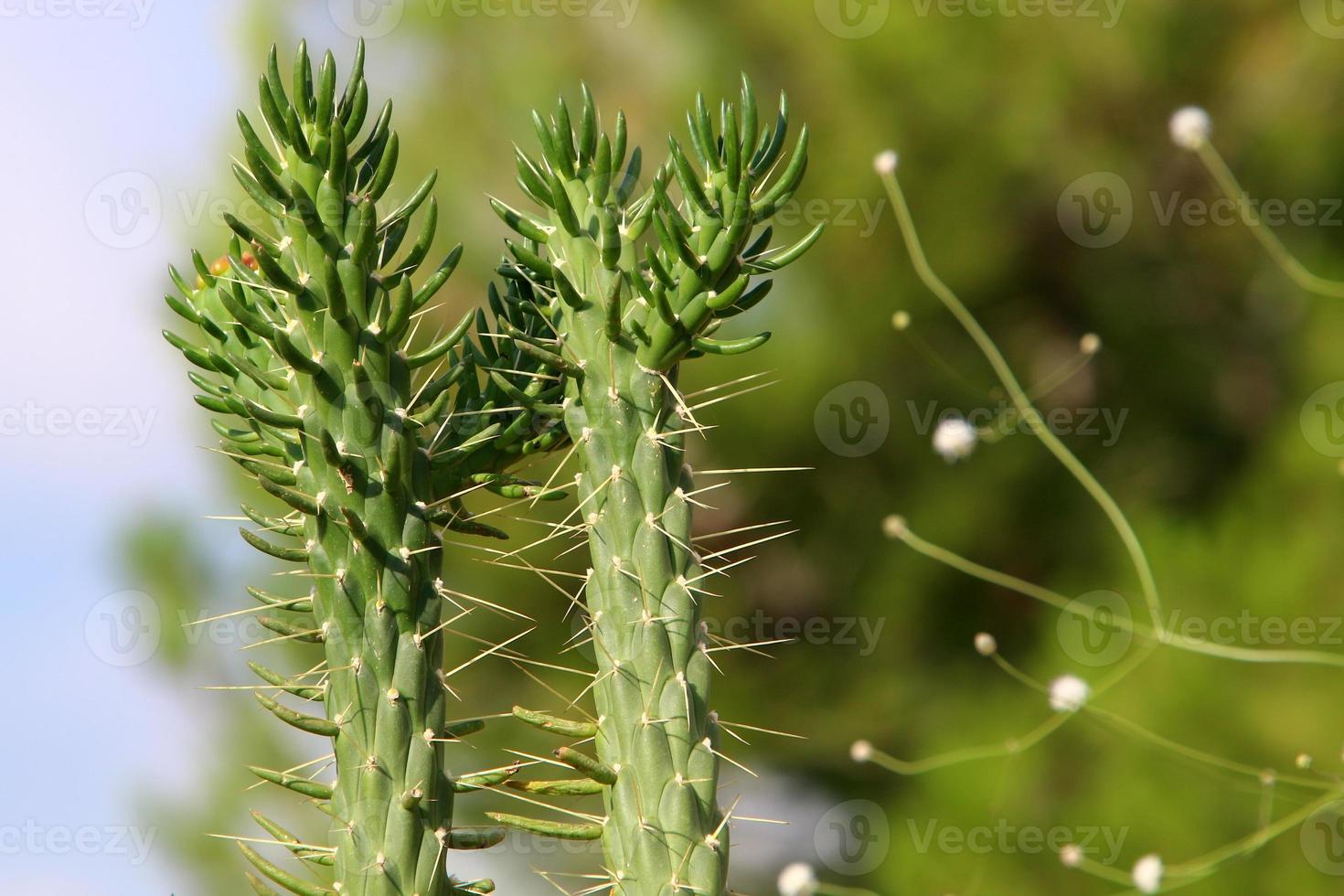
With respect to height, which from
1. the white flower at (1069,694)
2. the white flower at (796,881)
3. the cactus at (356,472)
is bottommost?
the white flower at (796,881)

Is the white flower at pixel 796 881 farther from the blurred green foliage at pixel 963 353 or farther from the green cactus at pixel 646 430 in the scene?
the blurred green foliage at pixel 963 353

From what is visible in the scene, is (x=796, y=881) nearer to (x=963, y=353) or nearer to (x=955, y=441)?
(x=955, y=441)

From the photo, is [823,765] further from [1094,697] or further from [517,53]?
[517,53]

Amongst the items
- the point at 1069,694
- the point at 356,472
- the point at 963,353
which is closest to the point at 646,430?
the point at 356,472

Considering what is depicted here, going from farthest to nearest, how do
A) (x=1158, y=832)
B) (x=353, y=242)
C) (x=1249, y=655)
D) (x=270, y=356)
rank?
1. (x=1158, y=832)
2. (x=1249, y=655)
3. (x=270, y=356)
4. (x=353, y=242)


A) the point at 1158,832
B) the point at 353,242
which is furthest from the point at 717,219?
the point at 1158,832

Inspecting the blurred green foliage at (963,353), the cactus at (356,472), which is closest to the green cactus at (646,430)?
the cactus at (356,472)
